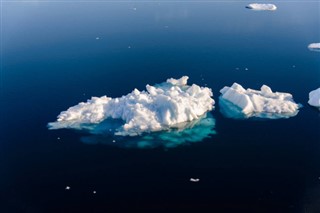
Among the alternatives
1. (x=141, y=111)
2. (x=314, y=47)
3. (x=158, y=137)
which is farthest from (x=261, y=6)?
(x=158, y=137)

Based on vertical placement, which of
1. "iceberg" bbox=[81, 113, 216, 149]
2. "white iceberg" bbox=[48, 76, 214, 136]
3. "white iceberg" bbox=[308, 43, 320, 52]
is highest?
"white iceberg" bbox=[308, 43, 320, 52]

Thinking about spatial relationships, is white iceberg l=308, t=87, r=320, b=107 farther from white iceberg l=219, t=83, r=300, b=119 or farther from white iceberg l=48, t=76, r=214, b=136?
white iceberg l=48, t=76, r=214, b=136

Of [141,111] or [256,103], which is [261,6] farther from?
[141,111]

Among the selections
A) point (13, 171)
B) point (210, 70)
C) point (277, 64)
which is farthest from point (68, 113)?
point (277, 64)

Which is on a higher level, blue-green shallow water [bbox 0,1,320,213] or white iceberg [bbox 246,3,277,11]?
white iceberg [bbox 246,3,277,11]

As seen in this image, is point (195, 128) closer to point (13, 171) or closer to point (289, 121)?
point (289, 121)

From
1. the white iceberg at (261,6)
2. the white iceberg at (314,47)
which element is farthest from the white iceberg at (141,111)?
the white iceberg at (261,6)

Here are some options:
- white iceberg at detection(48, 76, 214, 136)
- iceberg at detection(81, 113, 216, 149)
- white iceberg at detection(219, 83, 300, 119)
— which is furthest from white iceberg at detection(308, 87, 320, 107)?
iceberg at detection(81, 113, 216, 149)
